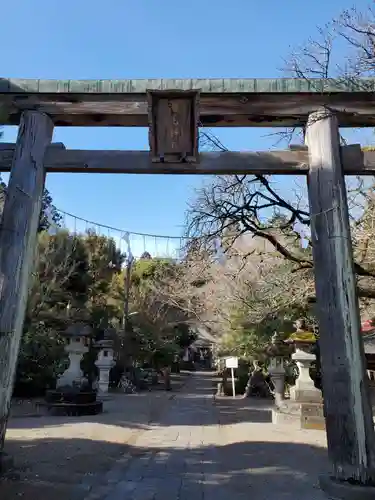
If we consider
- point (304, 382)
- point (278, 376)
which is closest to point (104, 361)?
point (278, 376)

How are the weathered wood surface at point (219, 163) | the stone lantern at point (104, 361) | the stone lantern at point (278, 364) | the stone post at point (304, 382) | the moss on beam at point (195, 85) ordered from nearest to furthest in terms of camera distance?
the weathered wood surface at point (219, 163) < the moss on beam at point (195, 85) < the stone post at point (304, 382) < the stone lantern at point (278, 364) < the stone lantern at point (104, 361)

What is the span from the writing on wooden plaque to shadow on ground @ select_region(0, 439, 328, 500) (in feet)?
12.4

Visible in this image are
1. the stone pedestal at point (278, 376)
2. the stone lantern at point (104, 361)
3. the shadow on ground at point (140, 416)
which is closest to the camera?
the shadow on ground at point (140, 416)

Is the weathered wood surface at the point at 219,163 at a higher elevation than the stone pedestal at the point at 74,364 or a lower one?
higher

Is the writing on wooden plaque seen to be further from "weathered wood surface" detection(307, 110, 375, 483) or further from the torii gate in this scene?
"weathered wood surface" detection(307, 110, 375, 483)

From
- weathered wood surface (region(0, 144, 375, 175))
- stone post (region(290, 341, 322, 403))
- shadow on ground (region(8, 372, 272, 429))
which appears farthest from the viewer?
stone post (region(290, 341, 322, 403))

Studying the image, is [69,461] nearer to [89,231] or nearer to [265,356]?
[265,356]

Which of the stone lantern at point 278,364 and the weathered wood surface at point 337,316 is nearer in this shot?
the weathered wood surface at point 337,316

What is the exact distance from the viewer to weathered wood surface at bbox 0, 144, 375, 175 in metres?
4.94

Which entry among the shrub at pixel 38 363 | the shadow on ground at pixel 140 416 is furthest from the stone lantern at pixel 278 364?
the shrub at pixel 38 363

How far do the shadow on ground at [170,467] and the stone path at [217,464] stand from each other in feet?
0.04

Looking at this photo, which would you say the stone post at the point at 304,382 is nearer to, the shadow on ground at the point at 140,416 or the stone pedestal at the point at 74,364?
the shadow on ground at the point at 140,416

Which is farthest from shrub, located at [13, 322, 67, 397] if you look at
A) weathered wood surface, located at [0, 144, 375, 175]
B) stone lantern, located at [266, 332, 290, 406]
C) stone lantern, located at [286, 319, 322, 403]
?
weathered wood surface, located at [0, 144, 375, 175]

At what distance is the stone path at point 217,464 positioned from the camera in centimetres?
480
